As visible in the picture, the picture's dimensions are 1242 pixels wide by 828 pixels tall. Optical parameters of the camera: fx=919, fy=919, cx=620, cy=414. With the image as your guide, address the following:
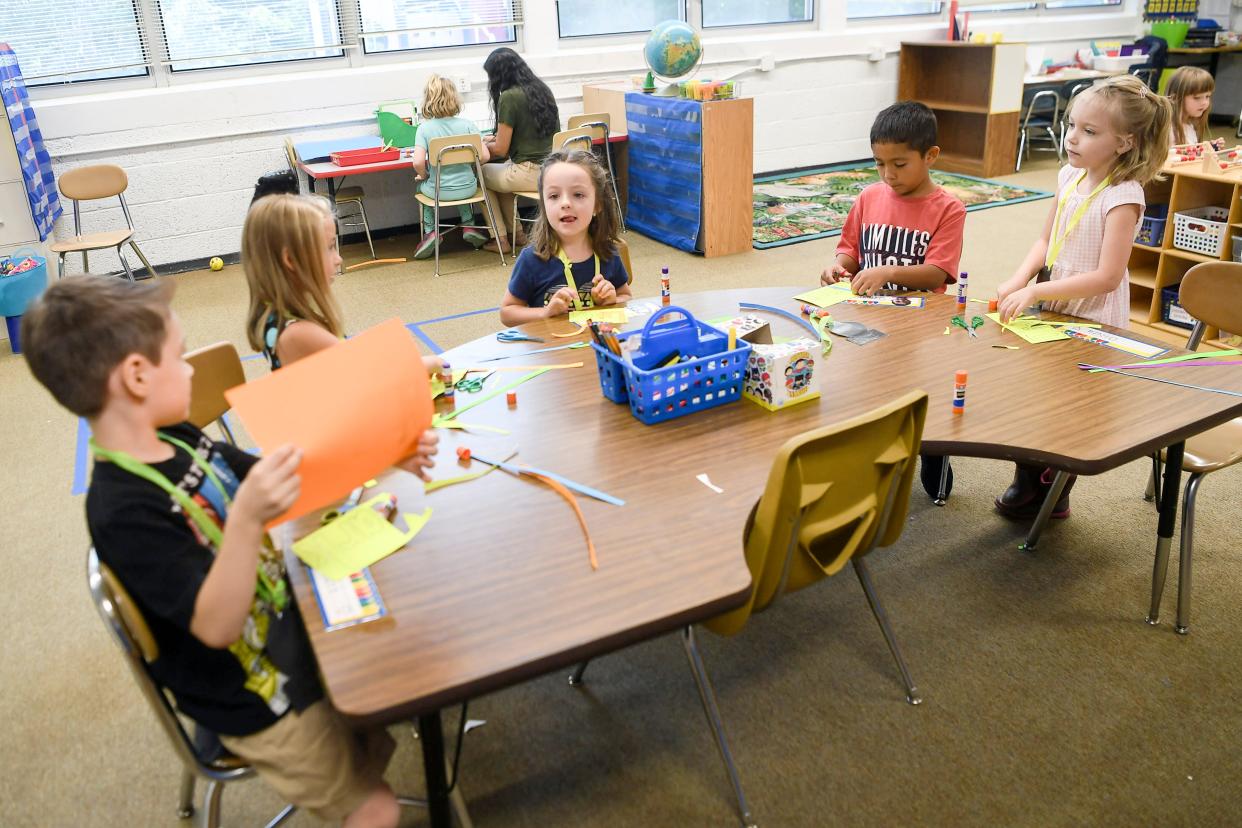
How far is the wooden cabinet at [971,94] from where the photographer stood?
282 inches

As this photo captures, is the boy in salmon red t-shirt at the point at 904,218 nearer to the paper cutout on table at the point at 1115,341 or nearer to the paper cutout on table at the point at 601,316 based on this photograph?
the paper cutout on table at the point at 1115,341

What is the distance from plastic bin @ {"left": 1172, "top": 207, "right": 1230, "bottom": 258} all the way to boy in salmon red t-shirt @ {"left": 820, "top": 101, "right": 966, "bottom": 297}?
1.82m

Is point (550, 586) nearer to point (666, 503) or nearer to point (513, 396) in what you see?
point (666, 503)

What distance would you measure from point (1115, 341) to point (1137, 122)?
0.63 metres

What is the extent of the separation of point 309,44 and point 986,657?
221 inches

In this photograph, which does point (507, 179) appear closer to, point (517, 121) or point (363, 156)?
point (517, 121)

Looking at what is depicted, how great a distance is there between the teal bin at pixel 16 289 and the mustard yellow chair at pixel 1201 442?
4669mm

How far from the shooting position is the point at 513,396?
6.07 ft

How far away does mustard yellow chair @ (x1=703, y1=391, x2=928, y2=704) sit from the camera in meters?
1.44

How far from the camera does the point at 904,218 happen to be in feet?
8.75

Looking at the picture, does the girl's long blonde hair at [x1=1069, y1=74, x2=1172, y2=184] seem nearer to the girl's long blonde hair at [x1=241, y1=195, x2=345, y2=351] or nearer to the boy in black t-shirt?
the girl's long blonde hair at [x1=241, y1=195, x2=345, y2=351]

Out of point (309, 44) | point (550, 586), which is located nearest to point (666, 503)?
point (550, 586)

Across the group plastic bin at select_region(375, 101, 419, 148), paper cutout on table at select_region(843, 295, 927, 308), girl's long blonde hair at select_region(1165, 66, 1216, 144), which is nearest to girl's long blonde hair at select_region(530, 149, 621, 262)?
paper cutout on table at select_region(843, 295, 927, 308)

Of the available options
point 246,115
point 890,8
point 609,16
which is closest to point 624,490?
point 246,115
